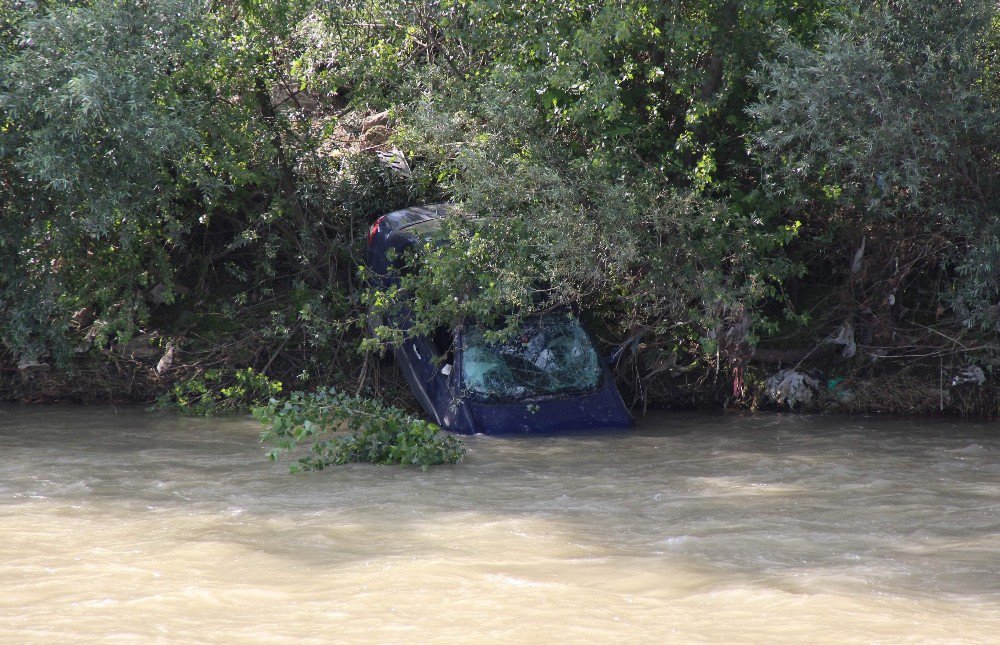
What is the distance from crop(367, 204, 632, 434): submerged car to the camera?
389 inches

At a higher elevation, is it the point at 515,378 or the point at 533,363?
the point at 533,363

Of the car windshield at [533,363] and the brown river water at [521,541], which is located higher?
the car windshield at [533,363]

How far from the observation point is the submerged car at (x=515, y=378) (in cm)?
988

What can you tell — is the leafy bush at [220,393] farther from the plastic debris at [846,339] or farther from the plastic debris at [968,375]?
the plastic debris at [968,375]

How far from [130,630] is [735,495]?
442 cm

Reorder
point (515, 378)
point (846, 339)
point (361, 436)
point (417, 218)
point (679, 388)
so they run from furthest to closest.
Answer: point (679, 388)
point (417, 218)
point (846, 339)
point (515, 378)
point (361, 436)

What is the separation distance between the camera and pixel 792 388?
11.0 meters

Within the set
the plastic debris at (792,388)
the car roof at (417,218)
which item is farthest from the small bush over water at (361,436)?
the plastic debris at (792,388)

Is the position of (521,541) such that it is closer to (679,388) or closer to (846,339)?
(679,388)

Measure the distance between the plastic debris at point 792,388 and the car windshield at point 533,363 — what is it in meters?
2.18

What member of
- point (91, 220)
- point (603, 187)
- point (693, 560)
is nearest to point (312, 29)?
point (91, 220)

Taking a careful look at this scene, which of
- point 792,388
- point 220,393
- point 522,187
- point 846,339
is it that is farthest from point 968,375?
point 220,393

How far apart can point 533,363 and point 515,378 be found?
25 cm

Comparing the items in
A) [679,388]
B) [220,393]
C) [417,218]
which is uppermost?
[417,218]
